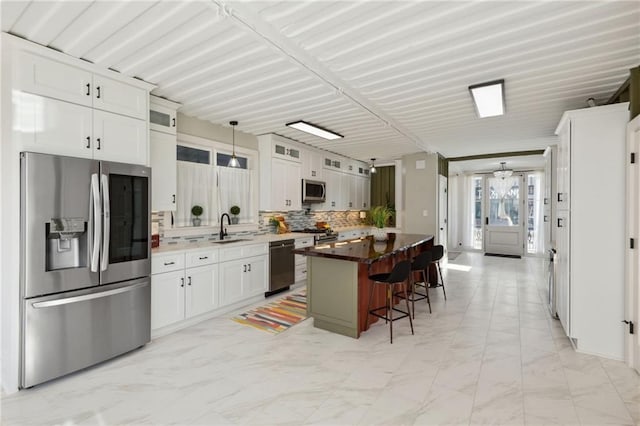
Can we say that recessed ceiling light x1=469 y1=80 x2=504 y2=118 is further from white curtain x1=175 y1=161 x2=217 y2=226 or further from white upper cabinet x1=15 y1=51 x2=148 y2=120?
white curtain x1=175 y1=161 x2=217 y2=226

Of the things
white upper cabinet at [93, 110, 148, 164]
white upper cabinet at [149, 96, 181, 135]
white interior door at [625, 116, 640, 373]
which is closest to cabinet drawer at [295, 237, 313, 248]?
white upper cabinet at [149, 96, 181, 135]

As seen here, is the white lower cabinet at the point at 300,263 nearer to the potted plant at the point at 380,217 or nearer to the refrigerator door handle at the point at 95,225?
the potted plant at the point at 380,217

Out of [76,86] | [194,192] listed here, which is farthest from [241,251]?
[76,86]

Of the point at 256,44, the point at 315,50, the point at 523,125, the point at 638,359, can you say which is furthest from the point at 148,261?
the point at 523,125

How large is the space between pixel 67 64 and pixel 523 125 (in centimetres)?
577

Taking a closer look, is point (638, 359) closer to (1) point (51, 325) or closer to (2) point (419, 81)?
(2) point (419, 81)

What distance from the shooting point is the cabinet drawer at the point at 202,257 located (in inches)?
150

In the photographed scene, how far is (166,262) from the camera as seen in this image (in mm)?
3564

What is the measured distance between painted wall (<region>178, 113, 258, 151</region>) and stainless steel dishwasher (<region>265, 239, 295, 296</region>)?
70.3 inches

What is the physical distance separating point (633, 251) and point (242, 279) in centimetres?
421

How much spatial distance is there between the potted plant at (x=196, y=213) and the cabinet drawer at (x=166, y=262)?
1.08 metres

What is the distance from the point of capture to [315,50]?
2719mm

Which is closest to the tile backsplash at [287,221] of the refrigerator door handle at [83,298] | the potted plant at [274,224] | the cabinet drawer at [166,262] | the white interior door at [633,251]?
the potted plant at [274,224]

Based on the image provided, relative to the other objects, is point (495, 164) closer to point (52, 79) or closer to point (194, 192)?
point (194, 192)
